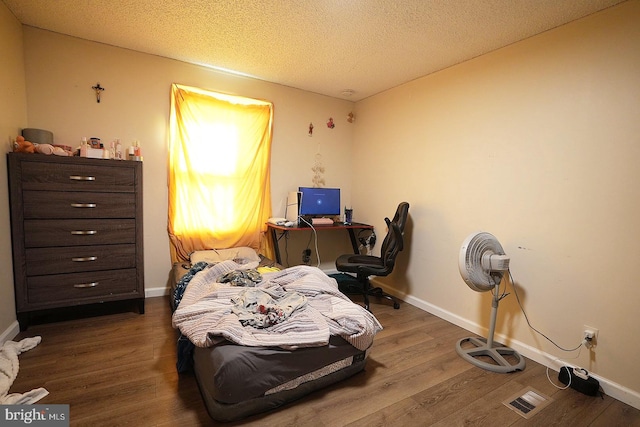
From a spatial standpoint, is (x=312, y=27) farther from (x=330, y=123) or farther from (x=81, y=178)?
(x=81, y=178)

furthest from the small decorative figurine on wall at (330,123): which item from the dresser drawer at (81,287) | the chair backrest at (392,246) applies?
the dresser drawer at (81,287)

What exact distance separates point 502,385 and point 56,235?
10.9 ft

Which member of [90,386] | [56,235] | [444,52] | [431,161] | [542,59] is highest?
[444,52]

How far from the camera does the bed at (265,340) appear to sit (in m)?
1.40

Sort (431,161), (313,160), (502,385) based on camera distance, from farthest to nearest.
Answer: (313,160), (431,161), (502,385)

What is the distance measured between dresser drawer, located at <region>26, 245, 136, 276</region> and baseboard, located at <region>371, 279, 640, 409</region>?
8.95ft

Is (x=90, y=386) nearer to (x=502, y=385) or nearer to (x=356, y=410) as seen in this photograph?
(x=356, y=410)

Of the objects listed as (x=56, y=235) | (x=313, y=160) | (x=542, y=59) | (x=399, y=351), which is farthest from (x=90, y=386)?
(x=542, y=59)

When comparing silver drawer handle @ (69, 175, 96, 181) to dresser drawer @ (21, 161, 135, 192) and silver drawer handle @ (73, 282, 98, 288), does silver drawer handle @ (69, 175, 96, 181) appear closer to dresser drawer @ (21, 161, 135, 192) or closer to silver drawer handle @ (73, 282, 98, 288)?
dresser drawer @ (21, 161, 135, 192)

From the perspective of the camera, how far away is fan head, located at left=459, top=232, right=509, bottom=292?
6.45ft

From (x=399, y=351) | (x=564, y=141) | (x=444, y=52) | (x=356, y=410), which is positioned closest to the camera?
(x=356, y=410)

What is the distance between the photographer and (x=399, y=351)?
2.14 meters

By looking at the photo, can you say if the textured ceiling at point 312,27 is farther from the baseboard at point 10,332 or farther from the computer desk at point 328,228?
the baseboard at point 10,332

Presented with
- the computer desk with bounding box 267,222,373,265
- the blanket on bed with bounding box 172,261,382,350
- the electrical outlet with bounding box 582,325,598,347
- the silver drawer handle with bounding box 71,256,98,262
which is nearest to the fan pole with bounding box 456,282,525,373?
the electrical outlet with bounding box 582,325,598,347
